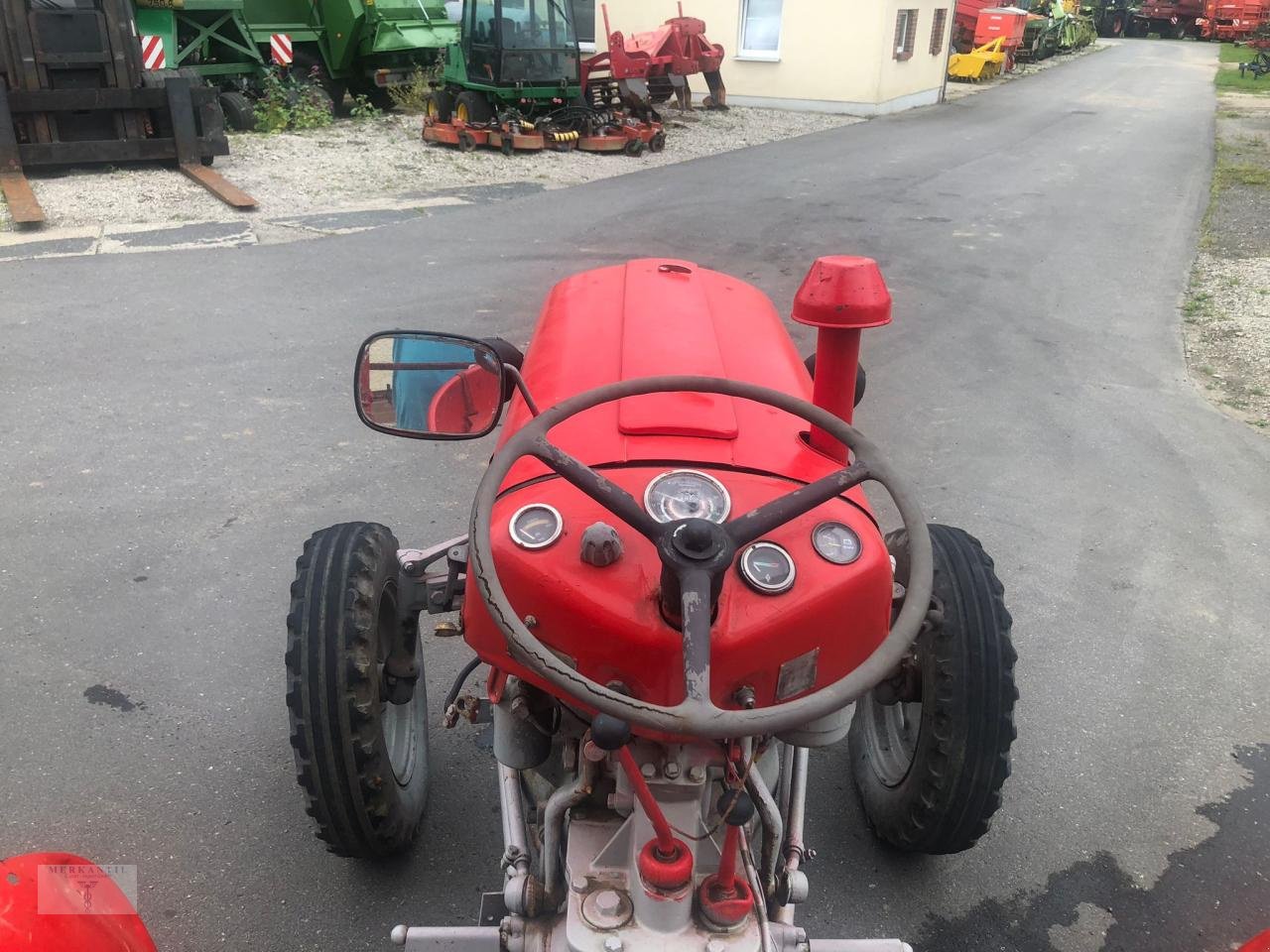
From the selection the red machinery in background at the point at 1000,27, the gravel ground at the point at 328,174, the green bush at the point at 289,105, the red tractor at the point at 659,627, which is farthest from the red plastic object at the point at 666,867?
the red machinery in background at the point at 1000,27

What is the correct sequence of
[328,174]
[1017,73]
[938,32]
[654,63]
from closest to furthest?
[328,174]
[654,63]
[938,32]
[1017,73]

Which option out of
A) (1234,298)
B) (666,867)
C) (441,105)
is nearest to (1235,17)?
(441,105)

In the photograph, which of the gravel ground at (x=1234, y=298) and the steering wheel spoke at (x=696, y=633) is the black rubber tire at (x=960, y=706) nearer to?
the steering wheel spoke at (x=696, y=633)

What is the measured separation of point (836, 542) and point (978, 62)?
90.4 feet

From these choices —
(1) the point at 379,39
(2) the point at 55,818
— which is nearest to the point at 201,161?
(1) the point at 379,39

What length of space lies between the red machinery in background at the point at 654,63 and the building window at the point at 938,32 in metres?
6.53

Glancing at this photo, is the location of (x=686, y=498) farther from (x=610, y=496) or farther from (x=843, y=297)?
(x=843, y=297)

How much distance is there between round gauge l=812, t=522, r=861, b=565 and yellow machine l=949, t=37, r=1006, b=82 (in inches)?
1063

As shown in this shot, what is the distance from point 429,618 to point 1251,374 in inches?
226

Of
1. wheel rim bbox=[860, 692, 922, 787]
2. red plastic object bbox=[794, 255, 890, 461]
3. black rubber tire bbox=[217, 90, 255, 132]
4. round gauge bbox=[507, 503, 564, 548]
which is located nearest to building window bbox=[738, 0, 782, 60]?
black rubber tire bbox=[217, 90, 255, 132]

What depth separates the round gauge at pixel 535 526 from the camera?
1.69m

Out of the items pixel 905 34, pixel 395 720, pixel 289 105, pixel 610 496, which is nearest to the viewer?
pixel 610 496

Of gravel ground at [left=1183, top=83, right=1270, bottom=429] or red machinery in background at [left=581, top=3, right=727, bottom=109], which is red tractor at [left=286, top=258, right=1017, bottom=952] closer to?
gravel ground at [left=1183, top=83, right=1270, bottom=429]

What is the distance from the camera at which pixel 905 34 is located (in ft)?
66.0
